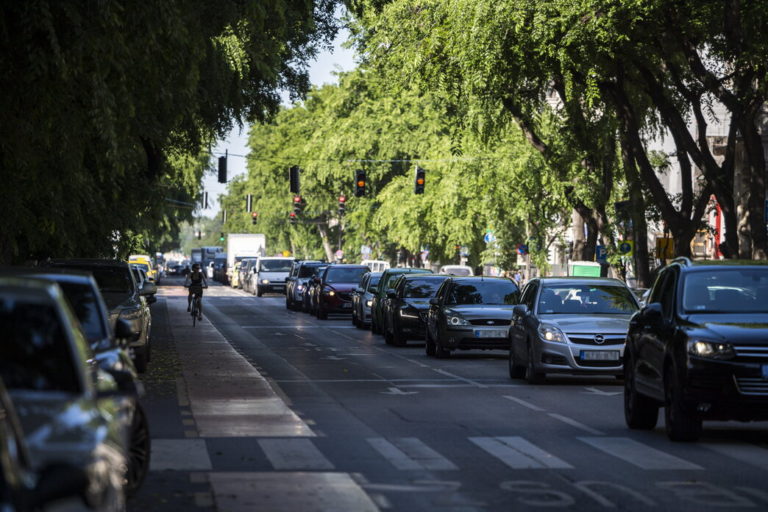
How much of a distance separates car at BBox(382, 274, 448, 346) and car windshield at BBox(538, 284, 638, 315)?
10.2 meters

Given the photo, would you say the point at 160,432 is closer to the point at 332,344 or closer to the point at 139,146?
the point at 139,146

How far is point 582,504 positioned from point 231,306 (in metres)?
54.1

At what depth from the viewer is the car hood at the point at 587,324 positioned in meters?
22.6

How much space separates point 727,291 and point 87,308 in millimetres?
6482

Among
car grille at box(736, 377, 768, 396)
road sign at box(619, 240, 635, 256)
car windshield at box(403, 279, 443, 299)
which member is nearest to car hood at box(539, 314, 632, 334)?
car grille at box(736, 377, 768, 396)

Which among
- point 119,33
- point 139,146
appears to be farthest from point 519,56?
point 119,33

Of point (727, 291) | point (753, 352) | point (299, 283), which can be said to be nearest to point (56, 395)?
point (753, 352)

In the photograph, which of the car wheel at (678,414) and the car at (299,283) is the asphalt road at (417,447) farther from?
the car at (299,283)

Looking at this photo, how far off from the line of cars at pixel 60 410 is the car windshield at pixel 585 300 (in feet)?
41.7

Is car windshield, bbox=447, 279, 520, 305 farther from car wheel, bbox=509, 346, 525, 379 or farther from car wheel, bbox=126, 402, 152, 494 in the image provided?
car wheel, bbox=126, 402, 152, 494

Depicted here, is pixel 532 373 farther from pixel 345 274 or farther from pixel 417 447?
pixel 345 274

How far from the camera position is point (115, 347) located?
11.6 meters

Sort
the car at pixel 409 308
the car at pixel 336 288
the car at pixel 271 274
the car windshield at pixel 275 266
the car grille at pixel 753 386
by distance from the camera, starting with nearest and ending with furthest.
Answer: the car grille at pixel 753 386, the car at pixel 409 308, the car at pixel 336 288, the car at pixel 271 274, the car windshield at pixel 275 266

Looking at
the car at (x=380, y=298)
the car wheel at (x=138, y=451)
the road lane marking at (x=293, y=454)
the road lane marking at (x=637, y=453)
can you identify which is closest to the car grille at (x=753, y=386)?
the road lane marking at (x=637, y=453)
